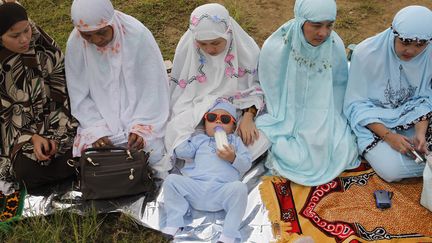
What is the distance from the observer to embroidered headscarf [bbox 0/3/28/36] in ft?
10.1

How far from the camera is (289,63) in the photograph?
143 inches

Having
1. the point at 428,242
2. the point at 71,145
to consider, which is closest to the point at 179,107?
the point at 71,145

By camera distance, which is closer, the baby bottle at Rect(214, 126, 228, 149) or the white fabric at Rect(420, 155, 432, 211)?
the white fabric at Rect(420, 155, 432, 211)

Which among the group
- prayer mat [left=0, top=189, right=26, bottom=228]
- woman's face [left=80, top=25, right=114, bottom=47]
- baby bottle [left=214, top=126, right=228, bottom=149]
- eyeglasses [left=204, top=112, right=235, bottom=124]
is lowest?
prayer mat [left=0, top=189, right=26, bottom=228]

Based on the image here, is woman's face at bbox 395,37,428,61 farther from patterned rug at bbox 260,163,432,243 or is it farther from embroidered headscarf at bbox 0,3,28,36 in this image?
embroidered headscarf at bbox 0,3,28,36

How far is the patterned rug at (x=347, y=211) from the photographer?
3.05 metres

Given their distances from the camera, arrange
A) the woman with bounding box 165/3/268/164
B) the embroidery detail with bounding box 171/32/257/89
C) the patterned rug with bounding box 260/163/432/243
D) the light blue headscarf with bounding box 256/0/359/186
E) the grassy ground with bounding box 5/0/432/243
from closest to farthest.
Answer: the patterned rug with bounding box 260/163/432/243, the light blue headscarf with bounding box 256/0/359/186, the woman with bounding box 165/3/268/164, the embroidery detail with bounding box 171/32/257/89, the grassy ground with bounding box 5/0/432/243

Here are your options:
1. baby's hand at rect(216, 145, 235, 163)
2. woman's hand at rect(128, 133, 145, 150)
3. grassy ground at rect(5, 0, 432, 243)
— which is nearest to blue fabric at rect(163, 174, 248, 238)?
baby's hand at rect(216, 145, 235, 163)

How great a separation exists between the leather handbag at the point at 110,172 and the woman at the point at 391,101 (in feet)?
5.17

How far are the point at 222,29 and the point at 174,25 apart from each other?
2076 mm

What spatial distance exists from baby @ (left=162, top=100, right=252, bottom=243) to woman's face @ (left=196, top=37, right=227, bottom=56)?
44 centimetres

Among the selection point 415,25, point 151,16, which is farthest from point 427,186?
point 151,16

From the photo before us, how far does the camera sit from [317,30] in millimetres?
3346

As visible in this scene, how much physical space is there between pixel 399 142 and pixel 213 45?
1.45m
